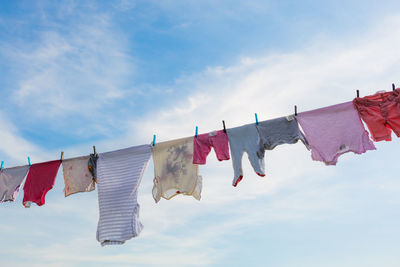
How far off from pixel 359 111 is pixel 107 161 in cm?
399

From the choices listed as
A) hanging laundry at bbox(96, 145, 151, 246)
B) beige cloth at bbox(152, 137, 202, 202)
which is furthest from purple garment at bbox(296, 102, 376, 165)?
hanging laundry at bbox(96, 145, 151, 246)

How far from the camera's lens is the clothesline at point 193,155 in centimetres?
579

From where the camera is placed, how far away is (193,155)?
629 centimetres

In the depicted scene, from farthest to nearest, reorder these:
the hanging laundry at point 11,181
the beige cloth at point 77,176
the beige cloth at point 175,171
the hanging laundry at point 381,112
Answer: the hanging laundry at point 11,181, the beige cloth at point 77,176, the beige cloth at point 175,171, the hanging laundry at point 381,112

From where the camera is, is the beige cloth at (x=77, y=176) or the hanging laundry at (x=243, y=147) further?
the beige cloth at (x=77, y=176)

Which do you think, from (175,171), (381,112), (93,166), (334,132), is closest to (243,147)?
(175,171)

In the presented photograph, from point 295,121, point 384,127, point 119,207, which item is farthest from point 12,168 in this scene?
point 384,127

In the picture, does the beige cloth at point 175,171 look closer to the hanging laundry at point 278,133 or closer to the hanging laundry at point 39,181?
the hanging laundry at point 278,133

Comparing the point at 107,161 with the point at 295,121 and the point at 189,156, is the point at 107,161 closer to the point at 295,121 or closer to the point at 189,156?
the point at 189,156

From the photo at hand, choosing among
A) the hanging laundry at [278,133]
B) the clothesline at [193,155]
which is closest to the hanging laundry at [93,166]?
the clothesline at [193,155]

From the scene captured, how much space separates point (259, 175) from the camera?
19.6 feet

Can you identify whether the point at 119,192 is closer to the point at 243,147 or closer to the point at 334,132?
the point at 243,147

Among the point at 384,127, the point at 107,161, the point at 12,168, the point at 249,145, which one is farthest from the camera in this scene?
the point at 12,168

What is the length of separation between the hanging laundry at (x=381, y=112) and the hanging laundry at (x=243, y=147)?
1.53 m
